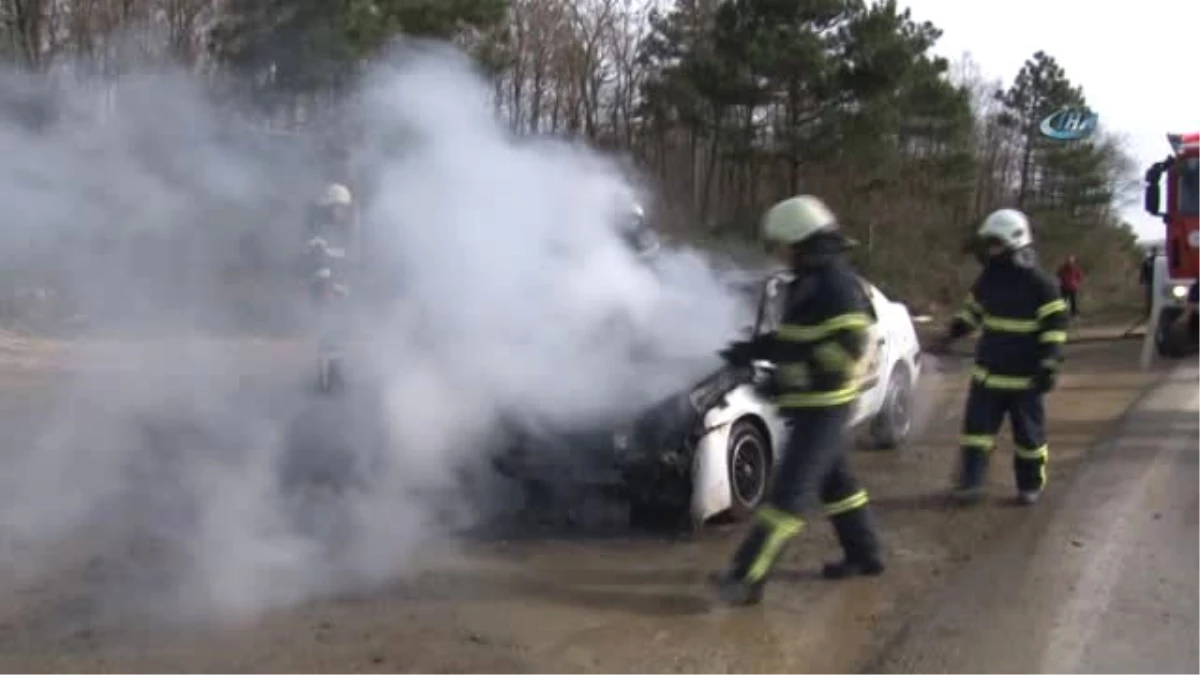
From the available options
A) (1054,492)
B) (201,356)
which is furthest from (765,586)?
(201,356)

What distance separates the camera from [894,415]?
10.4 m

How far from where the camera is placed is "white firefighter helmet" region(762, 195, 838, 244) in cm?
633

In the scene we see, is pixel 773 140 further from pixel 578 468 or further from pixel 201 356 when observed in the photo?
pixel 578 468

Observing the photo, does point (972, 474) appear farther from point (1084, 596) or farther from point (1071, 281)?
point (1071, 281)

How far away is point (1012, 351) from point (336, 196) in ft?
15.3

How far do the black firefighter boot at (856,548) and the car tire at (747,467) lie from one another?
1.09 meters

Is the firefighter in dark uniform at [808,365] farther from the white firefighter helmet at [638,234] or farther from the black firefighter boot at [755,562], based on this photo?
the white firefighter helmet at [638,234]

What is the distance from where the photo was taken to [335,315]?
1092cm

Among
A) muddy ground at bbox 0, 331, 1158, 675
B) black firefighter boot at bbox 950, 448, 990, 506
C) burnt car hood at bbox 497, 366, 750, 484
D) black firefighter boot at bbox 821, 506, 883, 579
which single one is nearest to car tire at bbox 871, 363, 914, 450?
black firefighter boot at bbox 950, 448, 990, 506

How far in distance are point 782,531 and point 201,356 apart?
10505 mm

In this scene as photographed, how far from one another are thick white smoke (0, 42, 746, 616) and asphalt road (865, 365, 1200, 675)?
2.15m

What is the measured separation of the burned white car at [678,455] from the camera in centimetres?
749

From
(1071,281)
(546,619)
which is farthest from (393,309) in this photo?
(1071,281)

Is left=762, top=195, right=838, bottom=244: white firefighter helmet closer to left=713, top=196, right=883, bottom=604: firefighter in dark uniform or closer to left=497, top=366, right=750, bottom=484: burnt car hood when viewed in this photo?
left=713, top=196, right=883, bottom=604: firefighter in dark uniform
